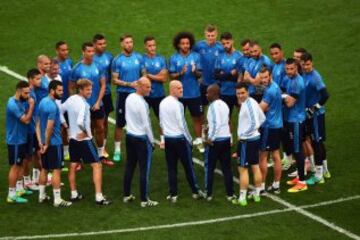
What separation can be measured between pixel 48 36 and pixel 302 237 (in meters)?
14.5

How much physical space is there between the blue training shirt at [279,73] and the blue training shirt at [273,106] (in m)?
0.96

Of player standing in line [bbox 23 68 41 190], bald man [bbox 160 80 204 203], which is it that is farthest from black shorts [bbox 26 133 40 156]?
bald man [bbox 160 80 204 203]

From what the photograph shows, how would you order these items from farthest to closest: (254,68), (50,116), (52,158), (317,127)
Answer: (254,68), (317,127), (52,158), (50,116)

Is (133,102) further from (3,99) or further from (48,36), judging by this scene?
(48,36)

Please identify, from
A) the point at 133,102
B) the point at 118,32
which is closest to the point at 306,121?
the point at 133,102

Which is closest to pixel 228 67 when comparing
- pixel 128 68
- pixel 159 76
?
pixel 159 76

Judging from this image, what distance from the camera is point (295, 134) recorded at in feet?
52.5

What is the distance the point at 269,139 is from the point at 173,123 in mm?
1837

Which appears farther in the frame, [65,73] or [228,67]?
[228,67]

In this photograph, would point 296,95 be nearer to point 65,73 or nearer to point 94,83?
point 94,83

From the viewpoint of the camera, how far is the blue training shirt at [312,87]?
1616cm

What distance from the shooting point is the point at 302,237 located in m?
13.9

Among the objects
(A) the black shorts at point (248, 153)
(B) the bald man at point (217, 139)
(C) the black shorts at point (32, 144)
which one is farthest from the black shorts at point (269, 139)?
(C) the black shorts at point (32, 144)

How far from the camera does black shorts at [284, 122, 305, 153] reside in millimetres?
15945
